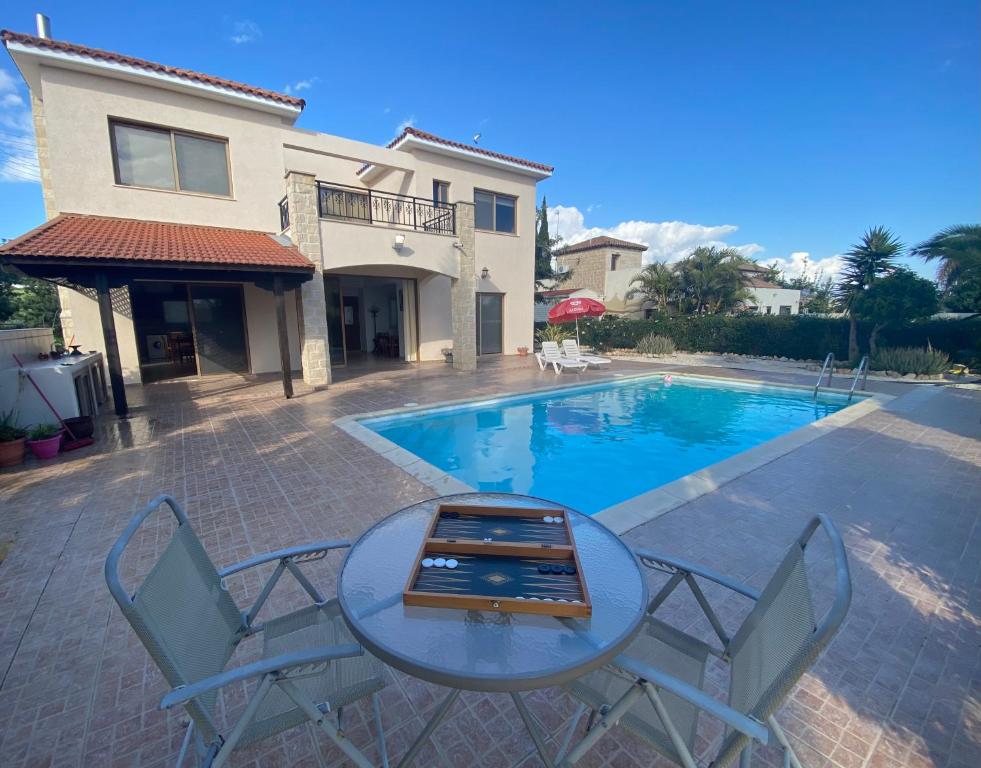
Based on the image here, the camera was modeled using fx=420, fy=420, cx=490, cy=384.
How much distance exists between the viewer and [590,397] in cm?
1158

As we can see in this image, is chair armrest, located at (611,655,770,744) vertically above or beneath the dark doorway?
beneath

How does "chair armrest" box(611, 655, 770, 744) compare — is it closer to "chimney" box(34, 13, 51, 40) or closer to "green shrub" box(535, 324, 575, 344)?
"chimney" box(34, 13, 51, 40)

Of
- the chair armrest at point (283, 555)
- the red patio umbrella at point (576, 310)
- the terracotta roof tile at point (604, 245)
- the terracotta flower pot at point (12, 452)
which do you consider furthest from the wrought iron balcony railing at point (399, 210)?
the terracotta roof tile at point (604, 245)

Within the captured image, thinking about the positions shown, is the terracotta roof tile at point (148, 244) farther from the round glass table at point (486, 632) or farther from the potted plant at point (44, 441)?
the round glass table at point (486, 632)

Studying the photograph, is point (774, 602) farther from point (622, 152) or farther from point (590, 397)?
point (622, 152)

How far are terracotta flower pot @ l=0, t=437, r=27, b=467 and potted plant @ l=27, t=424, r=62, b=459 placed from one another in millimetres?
109

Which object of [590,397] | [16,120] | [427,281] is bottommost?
[590,397]

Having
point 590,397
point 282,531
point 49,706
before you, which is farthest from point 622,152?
point 49,706

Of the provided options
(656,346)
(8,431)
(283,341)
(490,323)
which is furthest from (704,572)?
(656,346)

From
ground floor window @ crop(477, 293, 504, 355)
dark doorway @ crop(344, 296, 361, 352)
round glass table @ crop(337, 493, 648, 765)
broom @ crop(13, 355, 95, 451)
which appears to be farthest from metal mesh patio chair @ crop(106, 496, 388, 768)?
dark doorway @ crop(344, 296, 361, 352)

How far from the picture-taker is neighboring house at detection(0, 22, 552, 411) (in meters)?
8.69

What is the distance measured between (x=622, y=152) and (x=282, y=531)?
1018 inches

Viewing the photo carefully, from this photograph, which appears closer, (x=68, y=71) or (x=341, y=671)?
(x=341, y=671)

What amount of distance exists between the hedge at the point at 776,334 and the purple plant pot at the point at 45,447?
1913 centimetres
